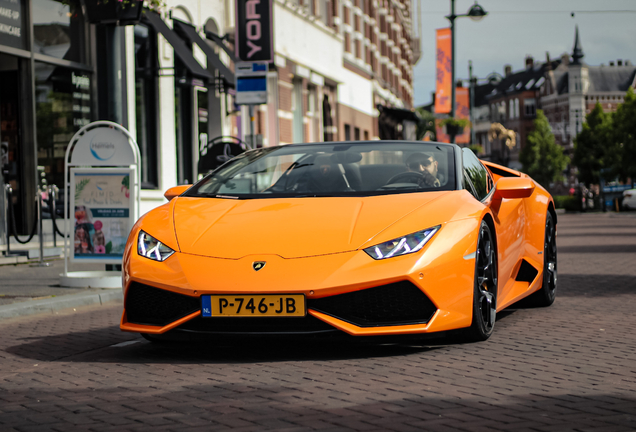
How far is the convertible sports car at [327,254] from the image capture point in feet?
15.8

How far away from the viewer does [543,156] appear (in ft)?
343

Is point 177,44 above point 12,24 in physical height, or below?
above

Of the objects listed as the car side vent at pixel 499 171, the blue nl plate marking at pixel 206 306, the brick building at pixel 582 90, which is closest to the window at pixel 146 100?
the car side vent at pixel 499 171

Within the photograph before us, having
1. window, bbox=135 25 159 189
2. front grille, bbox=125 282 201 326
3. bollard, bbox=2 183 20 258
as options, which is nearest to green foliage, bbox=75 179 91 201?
bollard, bbox=2 183 20 258

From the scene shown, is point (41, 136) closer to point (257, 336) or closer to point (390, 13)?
point (257, 336)

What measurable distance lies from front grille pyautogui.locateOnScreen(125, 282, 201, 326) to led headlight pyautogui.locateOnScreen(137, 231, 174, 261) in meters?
0.17

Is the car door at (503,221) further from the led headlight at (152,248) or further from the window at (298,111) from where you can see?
the window at (298,111)

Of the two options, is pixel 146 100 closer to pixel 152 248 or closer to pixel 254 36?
pixel 254 36

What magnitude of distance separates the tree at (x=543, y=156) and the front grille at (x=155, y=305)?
101520 mm

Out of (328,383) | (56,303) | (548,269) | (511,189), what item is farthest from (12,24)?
(328,383)

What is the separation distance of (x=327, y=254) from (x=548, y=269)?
3.19 meters

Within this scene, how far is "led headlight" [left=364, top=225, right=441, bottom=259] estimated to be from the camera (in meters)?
4.89

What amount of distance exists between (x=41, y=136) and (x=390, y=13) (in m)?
35.8

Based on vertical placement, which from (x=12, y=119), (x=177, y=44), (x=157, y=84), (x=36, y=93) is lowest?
(x=12, y=119)
